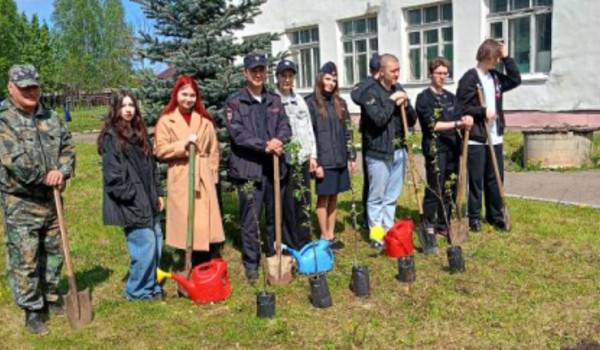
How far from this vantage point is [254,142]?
207 inches

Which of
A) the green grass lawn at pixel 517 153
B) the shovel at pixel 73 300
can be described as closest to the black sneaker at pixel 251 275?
the shovel at pixel 73 300

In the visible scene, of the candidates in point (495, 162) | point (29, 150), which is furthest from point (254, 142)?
point (495, 162)

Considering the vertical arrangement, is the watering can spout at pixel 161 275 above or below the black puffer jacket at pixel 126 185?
below

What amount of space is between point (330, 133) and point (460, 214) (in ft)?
5.43

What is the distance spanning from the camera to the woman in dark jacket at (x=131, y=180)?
16.0 feet

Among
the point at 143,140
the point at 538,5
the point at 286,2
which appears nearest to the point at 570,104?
the point at 538,5

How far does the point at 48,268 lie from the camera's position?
490 cm

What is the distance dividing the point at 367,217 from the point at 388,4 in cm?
1232

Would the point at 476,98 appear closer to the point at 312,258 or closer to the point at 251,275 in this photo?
the point at 312,258

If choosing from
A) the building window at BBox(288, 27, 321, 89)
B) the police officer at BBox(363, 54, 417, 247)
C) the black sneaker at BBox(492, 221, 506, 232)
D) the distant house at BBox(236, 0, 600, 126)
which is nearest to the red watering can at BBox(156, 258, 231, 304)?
the police officer at BBox(363, 54, 417, 247)

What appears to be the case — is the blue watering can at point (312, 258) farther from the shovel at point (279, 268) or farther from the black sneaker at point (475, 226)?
the black sneaker at point (475, 226)

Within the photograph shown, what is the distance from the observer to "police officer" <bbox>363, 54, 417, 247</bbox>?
19.5 feet

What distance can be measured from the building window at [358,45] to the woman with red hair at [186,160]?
1399cm

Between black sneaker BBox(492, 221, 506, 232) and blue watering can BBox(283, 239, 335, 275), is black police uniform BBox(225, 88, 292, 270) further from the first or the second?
black sneaker BBox(492, 221, 506, 232)
